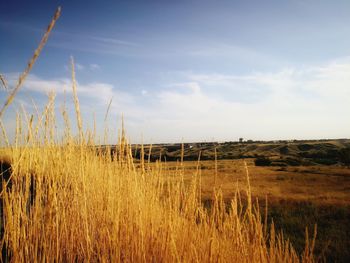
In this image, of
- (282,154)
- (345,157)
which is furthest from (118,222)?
(282,154)

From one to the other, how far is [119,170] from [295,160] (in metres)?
34.7

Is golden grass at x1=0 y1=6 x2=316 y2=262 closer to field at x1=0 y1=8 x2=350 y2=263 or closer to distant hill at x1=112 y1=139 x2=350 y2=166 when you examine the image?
field at x1=0 y1=8 x2=350 y2=263

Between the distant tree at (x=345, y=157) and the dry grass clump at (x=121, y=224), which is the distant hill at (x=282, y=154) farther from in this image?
the dry grass clump at (x=121, y=224)

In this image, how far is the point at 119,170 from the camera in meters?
2.30

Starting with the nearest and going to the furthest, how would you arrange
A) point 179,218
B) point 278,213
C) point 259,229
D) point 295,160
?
point 259,229 < point 179,218 < point 278,213 < point 295,160

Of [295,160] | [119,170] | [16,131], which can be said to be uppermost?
[16,131]

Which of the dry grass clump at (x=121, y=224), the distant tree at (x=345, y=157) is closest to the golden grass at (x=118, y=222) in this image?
the dry grass clump at (x=121, y=224)

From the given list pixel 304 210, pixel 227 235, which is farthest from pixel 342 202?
pixel 227 235

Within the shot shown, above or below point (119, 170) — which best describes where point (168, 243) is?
below

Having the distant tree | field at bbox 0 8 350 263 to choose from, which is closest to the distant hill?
the distant tree

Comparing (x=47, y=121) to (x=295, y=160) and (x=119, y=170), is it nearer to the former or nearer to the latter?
(x=119, y=170)

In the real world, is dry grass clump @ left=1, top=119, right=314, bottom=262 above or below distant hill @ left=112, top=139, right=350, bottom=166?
above

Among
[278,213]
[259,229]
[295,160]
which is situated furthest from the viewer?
[295,160]

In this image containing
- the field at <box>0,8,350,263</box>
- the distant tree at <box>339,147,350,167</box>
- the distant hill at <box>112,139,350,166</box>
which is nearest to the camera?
the field at <box>0,8,350,263</box>
